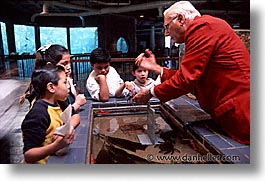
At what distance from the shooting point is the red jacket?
697mm

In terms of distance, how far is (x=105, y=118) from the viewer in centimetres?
117

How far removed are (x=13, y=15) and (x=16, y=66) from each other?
188mm

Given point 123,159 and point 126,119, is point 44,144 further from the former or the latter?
point 126,119

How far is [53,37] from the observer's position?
86 centimetres

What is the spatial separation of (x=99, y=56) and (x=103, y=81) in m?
0.16

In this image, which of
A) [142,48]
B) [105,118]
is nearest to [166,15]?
[142,48]

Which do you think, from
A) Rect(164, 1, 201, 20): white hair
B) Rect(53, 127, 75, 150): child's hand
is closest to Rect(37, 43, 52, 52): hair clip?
Rect(53, 127, 75, 150): child's hand

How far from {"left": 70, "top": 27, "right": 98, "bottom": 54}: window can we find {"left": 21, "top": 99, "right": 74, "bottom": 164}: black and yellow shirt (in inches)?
11.3

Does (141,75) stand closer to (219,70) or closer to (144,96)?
(144,96)

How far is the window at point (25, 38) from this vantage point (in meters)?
0.83

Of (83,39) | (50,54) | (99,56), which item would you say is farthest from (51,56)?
(99,56)

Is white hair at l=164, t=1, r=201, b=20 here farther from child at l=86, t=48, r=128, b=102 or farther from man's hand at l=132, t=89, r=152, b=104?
child at l=86, t=48, r=128, b=102

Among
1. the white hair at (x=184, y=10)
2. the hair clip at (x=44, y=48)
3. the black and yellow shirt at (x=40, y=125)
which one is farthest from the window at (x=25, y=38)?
the white hair at (x=184, y=10)

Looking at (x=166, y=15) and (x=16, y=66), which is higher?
(x=166, y=15)
